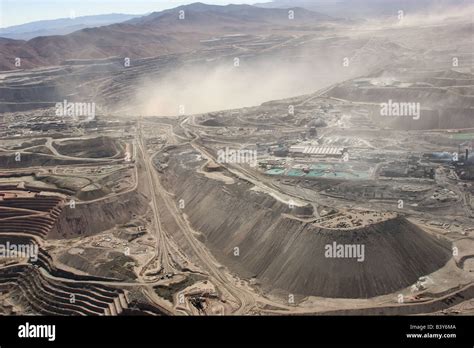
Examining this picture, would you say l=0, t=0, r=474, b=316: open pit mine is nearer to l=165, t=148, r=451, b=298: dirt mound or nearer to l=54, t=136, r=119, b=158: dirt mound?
l=165, t=148, r=451, b=298: dirt mound

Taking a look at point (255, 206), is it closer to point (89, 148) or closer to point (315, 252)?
point (315, 252)

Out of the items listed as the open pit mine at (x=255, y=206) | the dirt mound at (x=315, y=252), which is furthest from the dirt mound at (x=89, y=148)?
the dirt mound at (x=315, y=252)

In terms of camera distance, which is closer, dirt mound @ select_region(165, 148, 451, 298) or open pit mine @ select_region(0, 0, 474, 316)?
dirt mound @ select_region(165, 148, 451, 298)

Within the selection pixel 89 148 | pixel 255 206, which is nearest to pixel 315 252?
pixel 255 206

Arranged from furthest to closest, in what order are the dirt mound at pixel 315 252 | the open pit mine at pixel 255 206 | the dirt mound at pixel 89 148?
the dirt mound at pixel 89 148 < the open pit mine at pixel 255 206 < the dirt mound at pixel 315 252

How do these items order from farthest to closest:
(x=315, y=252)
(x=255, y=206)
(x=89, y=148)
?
(x=89, y=148) < (x=255, y=206) < (x=315, y=252)

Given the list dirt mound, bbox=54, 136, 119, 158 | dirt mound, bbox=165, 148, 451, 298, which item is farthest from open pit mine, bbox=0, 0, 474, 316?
dirt mound, bbox=54, 136, 119, 158

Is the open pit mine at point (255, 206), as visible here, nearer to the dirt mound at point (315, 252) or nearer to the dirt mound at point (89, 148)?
the dirt mound at point (315, 252)

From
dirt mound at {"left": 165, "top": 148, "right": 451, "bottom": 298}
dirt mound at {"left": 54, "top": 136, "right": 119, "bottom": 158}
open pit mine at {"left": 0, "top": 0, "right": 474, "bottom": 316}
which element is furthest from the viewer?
dirt mound at {"left": 54, "top": 136, "right": 119, "bottom": 158}

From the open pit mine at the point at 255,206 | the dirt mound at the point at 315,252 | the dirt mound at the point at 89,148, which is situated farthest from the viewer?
the dirt mound at the point at 89,148

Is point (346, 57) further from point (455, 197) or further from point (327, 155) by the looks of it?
point (455, 197)
